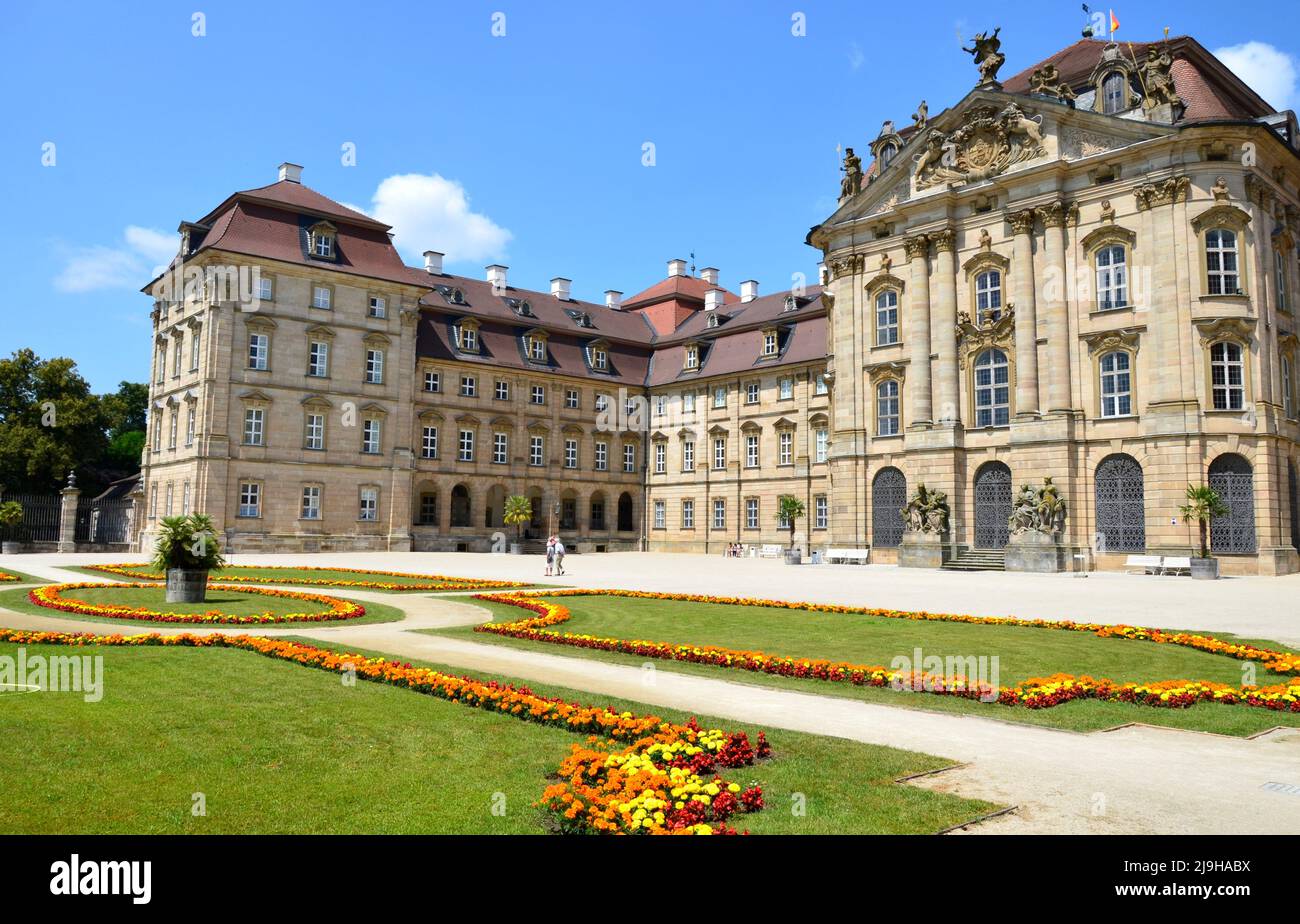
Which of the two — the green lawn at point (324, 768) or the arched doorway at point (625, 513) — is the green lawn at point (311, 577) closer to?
the green lawn at point (324, 768)

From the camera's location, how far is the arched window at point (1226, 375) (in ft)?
124

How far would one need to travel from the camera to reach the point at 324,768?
23.4 feet

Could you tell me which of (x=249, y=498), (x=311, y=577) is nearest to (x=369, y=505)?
(x=249, y=498)

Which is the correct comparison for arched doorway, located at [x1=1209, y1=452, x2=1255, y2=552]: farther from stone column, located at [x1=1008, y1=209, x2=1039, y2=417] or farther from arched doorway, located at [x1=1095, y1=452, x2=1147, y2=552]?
stone column, located at [x1=1008, y1=209, x2=1039, y2=417]

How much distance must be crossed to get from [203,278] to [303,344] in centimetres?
638

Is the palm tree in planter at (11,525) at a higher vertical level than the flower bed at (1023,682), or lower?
higher

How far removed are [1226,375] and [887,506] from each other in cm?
1548

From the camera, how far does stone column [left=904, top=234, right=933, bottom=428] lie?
4531cm

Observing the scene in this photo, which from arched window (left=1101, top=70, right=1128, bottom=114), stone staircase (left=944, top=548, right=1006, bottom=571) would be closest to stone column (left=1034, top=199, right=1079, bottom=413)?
arched window (left=1101, top=70, right=1128, bottom=114)

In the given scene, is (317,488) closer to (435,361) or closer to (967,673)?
(435,361)

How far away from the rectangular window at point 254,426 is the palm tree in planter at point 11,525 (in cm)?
1298

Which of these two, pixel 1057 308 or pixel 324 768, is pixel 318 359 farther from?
pixel 324 768

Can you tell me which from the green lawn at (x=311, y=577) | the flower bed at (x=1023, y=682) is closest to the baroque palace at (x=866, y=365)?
the green lawn at (x=311, y=577)

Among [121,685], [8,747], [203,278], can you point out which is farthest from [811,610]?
[203,278]
